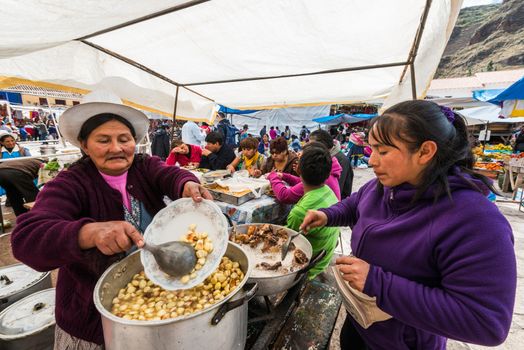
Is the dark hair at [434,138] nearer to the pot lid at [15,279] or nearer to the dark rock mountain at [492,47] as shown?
the pot lid at [15,279]

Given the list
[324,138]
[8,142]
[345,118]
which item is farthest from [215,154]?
[345,118]

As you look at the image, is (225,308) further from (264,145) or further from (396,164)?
(264,145)

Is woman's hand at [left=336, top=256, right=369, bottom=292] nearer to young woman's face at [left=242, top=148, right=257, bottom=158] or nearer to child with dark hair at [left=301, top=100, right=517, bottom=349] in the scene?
child with dark hair at [left=301, top=100, right=517, bottom=349]

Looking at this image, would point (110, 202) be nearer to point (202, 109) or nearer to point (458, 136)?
point (458, 136)

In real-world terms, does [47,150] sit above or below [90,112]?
below

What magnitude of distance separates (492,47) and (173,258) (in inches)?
2235

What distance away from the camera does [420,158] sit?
104 cm

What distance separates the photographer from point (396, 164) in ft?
3.51

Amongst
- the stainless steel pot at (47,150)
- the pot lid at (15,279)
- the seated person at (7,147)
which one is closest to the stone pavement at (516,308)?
the pot lid at (15,279)

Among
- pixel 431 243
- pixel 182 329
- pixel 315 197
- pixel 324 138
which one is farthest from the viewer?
pixel 324 138

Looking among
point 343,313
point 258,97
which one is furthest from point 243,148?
point 343,313

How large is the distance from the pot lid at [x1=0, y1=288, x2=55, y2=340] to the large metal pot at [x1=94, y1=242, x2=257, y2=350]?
4.51ft

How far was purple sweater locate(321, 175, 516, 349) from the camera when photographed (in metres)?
0.81

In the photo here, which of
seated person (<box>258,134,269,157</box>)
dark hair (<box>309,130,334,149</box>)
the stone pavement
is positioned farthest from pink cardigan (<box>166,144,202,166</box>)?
seated person (<box>258,134,269,157</box>)
